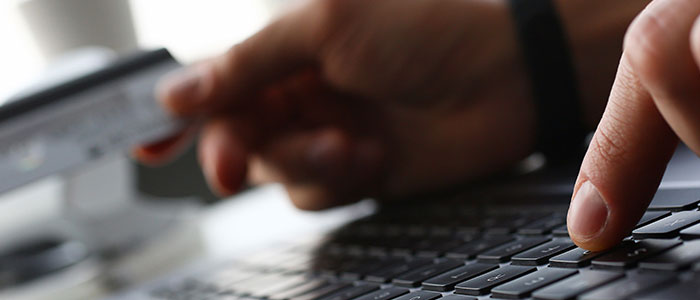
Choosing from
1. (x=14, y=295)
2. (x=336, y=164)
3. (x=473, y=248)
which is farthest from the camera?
(x=14, y=295)

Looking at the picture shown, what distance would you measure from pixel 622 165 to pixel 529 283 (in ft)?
0.22

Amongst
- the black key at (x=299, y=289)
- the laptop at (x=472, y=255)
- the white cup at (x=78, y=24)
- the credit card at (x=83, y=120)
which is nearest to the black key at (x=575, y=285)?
the laptop at (x=472, y=255)

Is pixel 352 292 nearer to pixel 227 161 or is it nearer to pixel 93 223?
pixel 227 161

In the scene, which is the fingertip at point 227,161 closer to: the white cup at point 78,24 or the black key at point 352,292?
the black key at point 352,292

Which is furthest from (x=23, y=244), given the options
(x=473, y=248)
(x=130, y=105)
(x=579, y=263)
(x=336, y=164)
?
(x=579, y=263)

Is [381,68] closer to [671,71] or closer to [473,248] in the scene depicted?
[473,248]

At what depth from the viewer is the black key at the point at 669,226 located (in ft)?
1.10

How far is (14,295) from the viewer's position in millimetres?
1036

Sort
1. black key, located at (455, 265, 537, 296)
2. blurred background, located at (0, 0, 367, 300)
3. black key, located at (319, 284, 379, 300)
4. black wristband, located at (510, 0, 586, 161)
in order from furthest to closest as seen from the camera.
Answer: blurred background, located at (0, 0, 367, 300), black wristband, located at (510, 0, 586, 161), black key, located at (319, 284, 379, 300), black key, located at (455, 265, 537, 296)

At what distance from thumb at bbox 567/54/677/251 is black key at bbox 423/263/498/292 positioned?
6 centimetres

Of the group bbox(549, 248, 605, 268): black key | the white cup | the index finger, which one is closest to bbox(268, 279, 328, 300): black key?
bbox(549, 248, 605, 268): black key

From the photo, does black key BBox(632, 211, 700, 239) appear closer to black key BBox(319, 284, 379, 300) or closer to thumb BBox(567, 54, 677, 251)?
thumb BBox(567, 54, 677, 251)

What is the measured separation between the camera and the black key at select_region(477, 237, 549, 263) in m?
0.41

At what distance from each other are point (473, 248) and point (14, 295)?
31.4 inches
